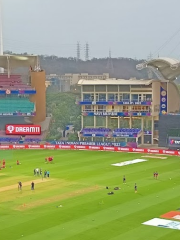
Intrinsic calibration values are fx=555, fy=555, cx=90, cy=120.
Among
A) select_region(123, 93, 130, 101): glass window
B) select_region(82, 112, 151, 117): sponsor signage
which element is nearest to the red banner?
select_region(82, 112, 151, 117): sponsor signage

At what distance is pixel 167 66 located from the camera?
4198 inches

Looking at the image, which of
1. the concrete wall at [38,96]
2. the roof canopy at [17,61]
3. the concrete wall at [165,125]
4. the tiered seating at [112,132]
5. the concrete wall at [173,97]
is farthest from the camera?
the roof canopy at [17,61]

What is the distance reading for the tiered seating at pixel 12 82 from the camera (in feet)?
391

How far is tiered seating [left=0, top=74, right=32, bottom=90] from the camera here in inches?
4695

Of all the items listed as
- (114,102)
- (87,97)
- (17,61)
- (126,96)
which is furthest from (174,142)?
(17,61)

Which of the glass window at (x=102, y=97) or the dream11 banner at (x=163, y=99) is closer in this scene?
the dream11 banner at (x=163, y=99)

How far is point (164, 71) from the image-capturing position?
109m

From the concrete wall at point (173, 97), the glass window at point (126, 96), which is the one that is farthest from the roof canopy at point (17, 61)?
the concrete wall at point (173, 97)

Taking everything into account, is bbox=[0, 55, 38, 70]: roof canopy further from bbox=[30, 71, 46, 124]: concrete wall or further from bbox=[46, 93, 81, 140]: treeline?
bbox=[46, 93, 81, 140]: treeline

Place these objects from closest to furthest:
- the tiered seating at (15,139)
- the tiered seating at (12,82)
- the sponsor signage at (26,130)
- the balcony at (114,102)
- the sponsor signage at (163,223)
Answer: the sponsor signage at (163,223) → the sponsor signage at (26,130) → the balcony at (114,102) → the tiered seating at (15,139) → the tiered seating at (12,82)

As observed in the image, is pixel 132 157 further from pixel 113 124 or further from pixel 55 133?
pixel 55 133

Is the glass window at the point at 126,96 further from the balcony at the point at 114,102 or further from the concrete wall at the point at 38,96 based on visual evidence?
the concrete wall at the point at 38,96

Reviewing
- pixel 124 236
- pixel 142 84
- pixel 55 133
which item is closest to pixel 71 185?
pixel 124 236

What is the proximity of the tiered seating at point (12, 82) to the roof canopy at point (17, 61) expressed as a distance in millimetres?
2449
